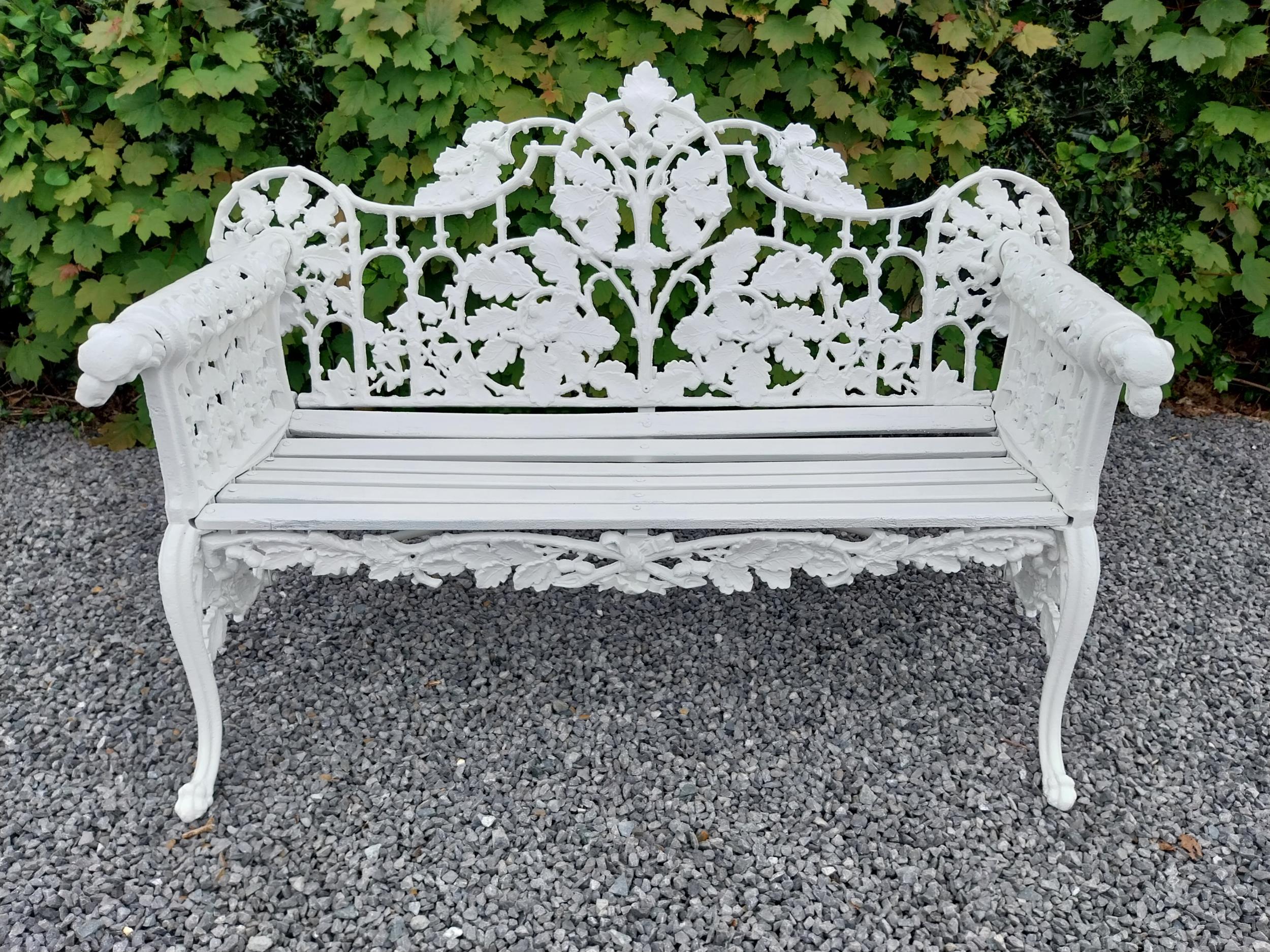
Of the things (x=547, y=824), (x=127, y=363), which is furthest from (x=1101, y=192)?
(x=127, y=363)

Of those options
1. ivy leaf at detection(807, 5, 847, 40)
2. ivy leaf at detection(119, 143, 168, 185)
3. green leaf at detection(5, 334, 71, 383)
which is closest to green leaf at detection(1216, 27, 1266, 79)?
ivy leaf at detection(807, 5, 847, 40)

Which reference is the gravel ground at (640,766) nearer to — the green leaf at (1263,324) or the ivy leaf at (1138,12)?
the green leaf at (1263,324)

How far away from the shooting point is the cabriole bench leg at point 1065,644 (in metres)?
1.97

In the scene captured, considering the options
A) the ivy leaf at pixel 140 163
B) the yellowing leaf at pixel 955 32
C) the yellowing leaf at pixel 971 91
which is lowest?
the ivy leaf at pixel 140 163

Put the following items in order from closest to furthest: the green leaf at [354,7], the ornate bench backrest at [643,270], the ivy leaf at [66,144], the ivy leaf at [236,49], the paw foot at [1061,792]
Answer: the paw foot at [1061,792], the ornate bench backrest at [643,270], the green leaf at [354,7], the ivy leaf at [236,49], the ivy leaf at [66,144]

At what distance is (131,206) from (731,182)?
1879 mm

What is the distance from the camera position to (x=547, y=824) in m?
2.02

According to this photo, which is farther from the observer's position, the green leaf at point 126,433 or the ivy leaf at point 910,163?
the green leaf at point 126,433

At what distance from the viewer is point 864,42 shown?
2.77m

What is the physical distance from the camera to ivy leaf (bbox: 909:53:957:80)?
2.92 m

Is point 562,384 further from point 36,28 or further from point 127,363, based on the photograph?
point 36,28

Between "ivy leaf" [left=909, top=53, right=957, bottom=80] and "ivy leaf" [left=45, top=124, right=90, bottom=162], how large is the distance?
2.54 metres

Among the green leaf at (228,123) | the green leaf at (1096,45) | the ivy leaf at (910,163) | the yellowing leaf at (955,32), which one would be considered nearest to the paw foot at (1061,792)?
the ivy leaf at (910,163)

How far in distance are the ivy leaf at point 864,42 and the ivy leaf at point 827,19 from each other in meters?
0.09
